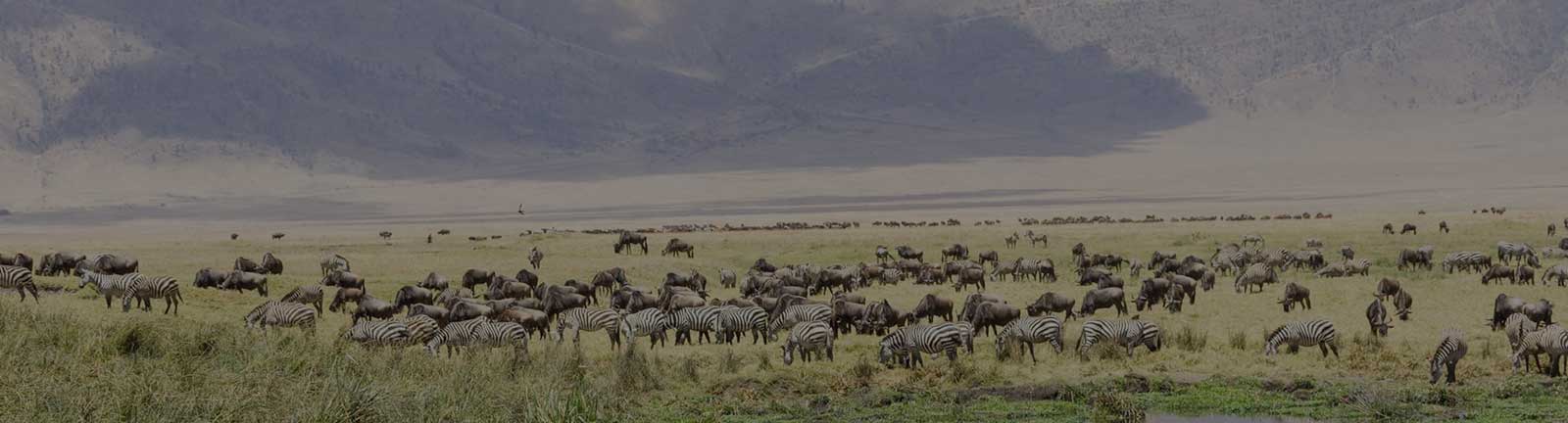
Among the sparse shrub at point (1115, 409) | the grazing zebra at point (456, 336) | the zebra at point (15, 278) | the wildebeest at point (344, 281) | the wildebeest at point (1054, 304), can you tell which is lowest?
the sparse shrub at point (1115, 409)

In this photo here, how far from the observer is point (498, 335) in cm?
2934

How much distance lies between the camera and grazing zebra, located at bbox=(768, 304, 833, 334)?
1318 inches

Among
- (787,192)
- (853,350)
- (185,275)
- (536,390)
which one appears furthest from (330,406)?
(787,192)

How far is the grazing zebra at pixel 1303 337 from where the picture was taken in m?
29.2

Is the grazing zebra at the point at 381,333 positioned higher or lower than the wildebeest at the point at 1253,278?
lower

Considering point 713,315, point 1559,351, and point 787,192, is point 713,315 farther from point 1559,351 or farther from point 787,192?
point 787,192

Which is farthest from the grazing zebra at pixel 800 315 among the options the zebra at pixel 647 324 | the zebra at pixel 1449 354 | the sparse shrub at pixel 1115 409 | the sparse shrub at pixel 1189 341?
the zebra at pixel 1449 354

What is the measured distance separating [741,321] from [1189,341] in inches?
339

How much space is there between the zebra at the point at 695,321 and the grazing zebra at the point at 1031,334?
6.30 m

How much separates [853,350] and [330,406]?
15.4 meters

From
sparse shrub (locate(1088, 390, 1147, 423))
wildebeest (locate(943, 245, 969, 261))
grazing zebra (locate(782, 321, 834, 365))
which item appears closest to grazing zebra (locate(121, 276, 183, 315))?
grazing zebra (locate(782, 321, 834, 365))

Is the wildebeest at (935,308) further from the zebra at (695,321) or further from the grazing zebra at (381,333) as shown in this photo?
the grazing zebra at (381,333)

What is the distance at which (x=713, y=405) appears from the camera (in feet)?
80.5

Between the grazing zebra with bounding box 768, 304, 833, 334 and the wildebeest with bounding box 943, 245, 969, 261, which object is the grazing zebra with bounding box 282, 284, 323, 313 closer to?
the grazing zebra with bounding box 768, 304, 833, 334
